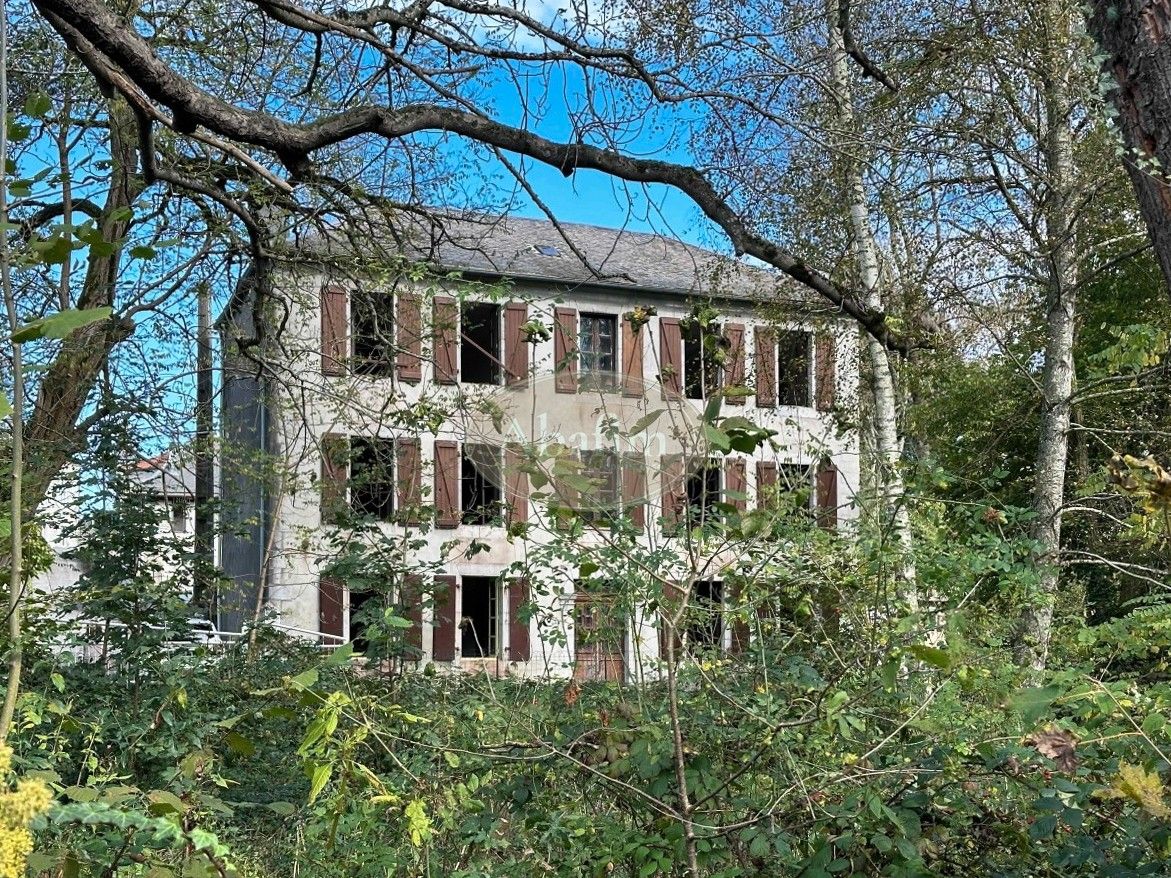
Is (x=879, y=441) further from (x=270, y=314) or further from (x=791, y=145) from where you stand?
(x=270, y=314)

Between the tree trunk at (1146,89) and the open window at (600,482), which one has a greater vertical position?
the tree trunk at (1146,89)

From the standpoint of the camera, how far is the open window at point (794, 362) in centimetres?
1123

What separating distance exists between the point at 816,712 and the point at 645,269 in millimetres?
19406

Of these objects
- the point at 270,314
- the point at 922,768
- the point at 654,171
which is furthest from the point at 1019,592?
the point at 270,314

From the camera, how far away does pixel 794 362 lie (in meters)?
11.3

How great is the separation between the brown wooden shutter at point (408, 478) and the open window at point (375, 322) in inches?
21.9

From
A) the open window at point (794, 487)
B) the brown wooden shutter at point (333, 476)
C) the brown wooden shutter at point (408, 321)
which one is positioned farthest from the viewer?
the brown wooden shutter at point (333, 476)

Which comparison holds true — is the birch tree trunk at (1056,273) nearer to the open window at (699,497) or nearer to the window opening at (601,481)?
the open window at (699,497)

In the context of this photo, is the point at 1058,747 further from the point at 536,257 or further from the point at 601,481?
the point at 536,257

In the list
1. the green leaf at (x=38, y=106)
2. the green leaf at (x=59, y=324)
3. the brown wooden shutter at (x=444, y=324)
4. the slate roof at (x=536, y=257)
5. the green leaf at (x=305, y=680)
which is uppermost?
the slate roof at (x=536, y=257)

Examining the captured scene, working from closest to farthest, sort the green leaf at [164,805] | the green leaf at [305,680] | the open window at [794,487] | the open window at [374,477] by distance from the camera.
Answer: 1. the green leaf at [164,805]
2. the green leaf at [305,680]
3. the open window at [794,487]
4. the open window at [374,477]

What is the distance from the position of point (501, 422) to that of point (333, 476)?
14.7 feet

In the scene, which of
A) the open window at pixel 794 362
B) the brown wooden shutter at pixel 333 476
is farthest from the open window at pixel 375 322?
the open window at pixel 794 362

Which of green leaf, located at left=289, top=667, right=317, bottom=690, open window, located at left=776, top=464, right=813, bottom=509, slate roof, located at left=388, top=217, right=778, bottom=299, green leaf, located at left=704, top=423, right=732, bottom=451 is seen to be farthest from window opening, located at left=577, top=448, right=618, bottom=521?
slate roof, located at left=388, top=217, right=778, bottom=299
